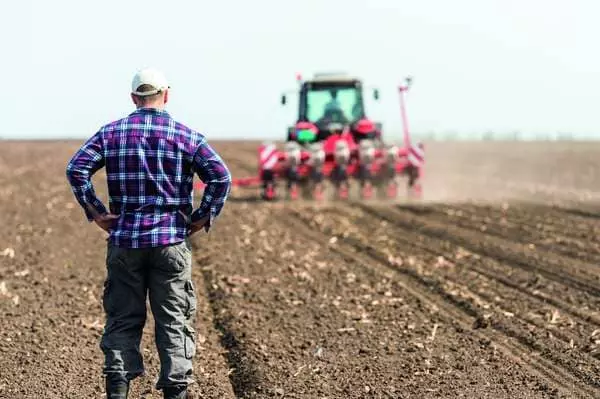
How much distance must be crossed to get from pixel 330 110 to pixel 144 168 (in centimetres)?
1502

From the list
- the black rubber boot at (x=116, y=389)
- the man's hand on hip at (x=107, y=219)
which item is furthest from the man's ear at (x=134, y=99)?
the black rubber boot at (x=116, y=389)

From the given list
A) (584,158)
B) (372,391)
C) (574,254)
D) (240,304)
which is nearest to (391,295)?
(240,304)

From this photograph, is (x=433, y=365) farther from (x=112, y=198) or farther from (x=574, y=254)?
(x=574, y=254)

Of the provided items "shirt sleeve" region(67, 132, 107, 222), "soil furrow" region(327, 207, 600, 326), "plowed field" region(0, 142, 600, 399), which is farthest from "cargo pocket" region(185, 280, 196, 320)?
"soil furrow" region(327, 207, 600, 326)

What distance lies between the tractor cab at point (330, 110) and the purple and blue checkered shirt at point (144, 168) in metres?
14.2

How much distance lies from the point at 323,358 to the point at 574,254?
5699 mm

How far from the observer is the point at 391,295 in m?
8.54

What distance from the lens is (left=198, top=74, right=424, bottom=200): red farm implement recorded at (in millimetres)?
18125

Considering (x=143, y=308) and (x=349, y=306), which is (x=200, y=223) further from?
(x=349, y=306)

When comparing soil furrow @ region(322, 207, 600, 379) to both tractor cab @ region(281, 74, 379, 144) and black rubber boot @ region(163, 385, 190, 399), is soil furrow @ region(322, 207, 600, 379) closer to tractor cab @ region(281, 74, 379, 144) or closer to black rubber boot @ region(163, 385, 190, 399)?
black rubber boot @ region(163, 385, 190, 399)

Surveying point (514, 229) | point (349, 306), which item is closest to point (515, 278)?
point (349, 306)

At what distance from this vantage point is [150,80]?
4.48 metres

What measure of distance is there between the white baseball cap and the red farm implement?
1328cm

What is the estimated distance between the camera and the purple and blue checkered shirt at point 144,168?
4.47 metres
